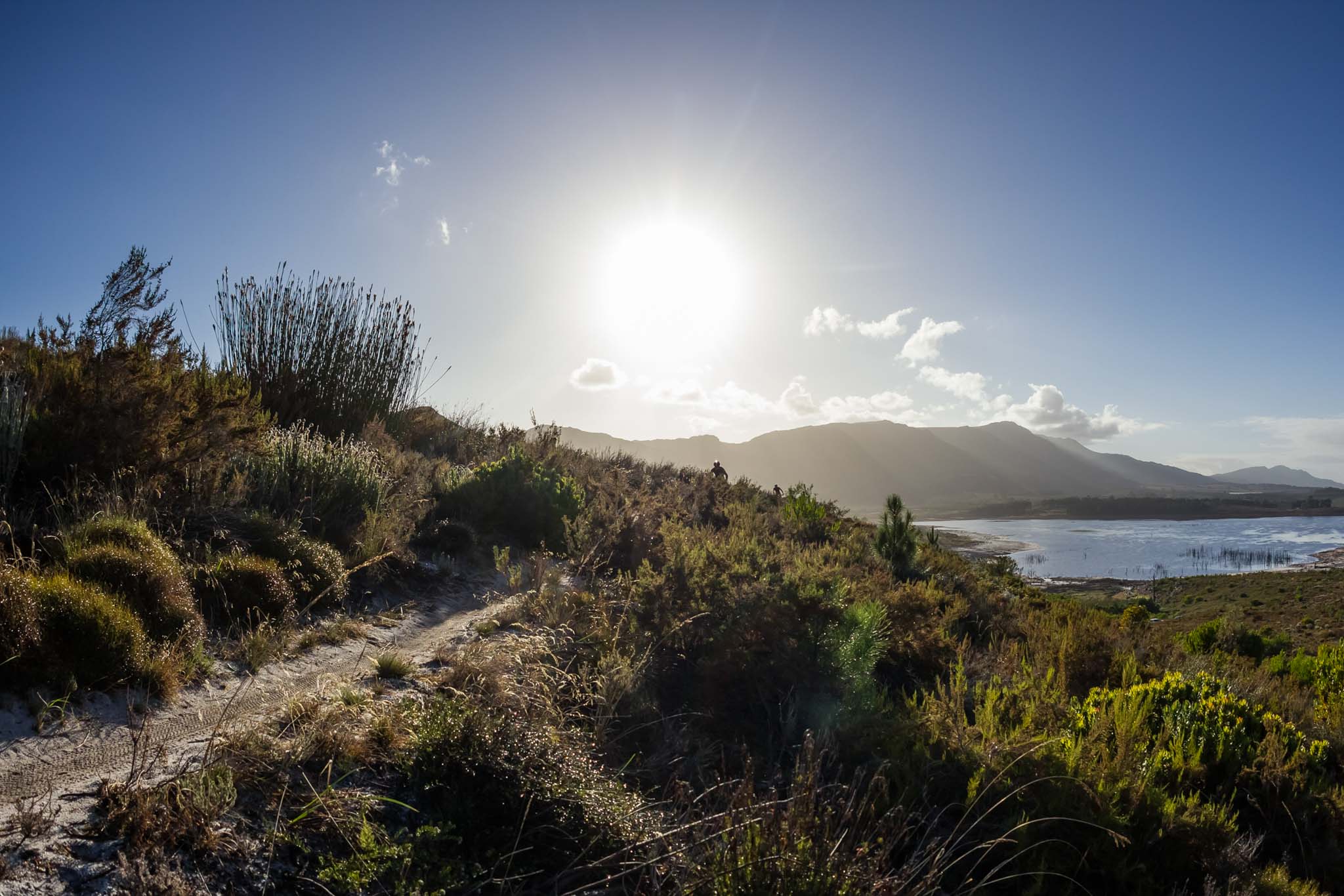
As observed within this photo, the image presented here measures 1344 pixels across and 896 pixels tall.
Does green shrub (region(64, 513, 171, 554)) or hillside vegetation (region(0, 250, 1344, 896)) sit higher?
green shrub (region(64, 513, 171, 554))

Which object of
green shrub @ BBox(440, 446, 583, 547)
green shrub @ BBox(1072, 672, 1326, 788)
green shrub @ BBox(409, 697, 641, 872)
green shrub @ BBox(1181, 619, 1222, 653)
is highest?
green shrub @ BBox(440, 446, 583, 547)

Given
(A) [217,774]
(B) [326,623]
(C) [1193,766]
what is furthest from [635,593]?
(C) [1193,766]

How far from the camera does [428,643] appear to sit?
17.8ft

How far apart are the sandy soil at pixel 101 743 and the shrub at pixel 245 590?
59cm

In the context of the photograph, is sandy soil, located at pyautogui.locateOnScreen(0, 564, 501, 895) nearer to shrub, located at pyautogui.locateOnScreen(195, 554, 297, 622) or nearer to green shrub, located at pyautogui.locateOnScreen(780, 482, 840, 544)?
shrub, located at pyautogui.locateOnScreen(195, 554, 297, 622)

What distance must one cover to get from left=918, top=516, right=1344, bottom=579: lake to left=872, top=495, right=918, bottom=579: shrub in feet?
176

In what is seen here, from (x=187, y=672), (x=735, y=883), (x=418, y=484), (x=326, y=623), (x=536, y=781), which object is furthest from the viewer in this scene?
(x=418, y=484)

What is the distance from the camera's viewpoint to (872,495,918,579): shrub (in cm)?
1209

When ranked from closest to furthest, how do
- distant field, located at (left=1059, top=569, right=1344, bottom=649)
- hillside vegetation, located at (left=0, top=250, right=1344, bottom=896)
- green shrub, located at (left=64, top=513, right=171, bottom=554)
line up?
hillside vegetation, located at (left=0, top=250, right=1344, bottom=896) → green shrub, located at (left=64, top=513, right=171, bottom=554) → distant field, located at (left=1059, top=569, right=1344, bottom=649)

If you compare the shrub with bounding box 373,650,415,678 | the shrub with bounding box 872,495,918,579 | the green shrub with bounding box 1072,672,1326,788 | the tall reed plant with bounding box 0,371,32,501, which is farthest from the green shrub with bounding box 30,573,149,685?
the shrub with bounding box 872,495,918,579

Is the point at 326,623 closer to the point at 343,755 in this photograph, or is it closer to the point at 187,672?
the point at 187,672

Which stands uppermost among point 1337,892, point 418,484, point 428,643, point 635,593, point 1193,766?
point 418,484

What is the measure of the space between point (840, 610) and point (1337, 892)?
329cm

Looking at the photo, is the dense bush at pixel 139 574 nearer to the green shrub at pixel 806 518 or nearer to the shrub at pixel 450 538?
the shrub at pixel 450 538
